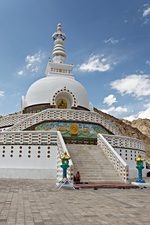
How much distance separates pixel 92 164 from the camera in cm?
1563

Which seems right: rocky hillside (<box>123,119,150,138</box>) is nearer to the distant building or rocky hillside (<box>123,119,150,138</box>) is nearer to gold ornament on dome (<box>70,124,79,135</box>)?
the distant building

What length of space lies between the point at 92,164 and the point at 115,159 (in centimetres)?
140

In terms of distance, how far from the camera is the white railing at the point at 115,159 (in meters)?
14.3

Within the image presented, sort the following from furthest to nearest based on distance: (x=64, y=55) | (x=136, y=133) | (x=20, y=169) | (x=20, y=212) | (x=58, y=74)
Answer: (x=136, y=133) < (x=64, y=55) < (x=58, y=74) < (x=20, y=169) < (x=20, y=212)

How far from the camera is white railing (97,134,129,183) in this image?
46.8 feet

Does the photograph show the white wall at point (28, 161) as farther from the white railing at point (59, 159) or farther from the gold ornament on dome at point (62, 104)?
the gold ornament on dome at point (62, 104)

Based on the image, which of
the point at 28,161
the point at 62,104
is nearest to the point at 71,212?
the point at 28,161

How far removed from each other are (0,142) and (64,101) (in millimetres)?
12660

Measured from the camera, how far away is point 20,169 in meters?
16.3

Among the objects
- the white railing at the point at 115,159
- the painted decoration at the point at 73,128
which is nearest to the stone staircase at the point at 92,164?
the white railing at the point at 115,159

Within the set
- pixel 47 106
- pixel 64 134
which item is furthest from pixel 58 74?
pixel 64 134

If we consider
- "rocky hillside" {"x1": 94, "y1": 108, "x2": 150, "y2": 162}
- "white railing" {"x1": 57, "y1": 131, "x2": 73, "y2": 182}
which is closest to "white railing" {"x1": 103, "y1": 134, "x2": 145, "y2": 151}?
"white railing" {"x1": 57, "y1": 131, "x2": 73, "y2": 182}

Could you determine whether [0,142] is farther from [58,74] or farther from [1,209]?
[58,74]

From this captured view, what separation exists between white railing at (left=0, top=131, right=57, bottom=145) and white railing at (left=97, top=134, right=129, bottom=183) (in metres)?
3.29
